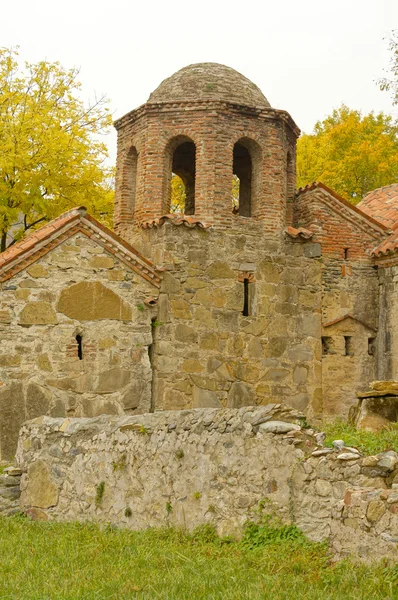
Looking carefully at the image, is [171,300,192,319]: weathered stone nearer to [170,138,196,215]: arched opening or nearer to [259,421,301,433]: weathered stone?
[170,138,196,215]: arched opening

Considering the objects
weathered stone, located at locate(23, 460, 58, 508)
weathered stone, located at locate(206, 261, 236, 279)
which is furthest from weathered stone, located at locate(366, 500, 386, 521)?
weathered stone, located at locate(206, 261, 236, 279)

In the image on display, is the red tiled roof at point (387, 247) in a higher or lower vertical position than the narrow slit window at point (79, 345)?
higher

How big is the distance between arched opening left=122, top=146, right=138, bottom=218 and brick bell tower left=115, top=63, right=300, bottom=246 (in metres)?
0.02

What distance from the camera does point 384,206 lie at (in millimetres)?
16109

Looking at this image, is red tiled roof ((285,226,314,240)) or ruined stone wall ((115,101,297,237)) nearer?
ruined stone wall ((115,101,297,237))

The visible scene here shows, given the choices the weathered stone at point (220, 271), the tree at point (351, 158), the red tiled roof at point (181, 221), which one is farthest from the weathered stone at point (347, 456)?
the tree at point (351, 158)

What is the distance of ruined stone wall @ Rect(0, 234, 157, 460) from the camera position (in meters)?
11.7

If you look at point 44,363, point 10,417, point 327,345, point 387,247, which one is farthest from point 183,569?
point 387,247

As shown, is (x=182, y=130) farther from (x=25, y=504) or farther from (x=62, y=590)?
(x=62, y=590)

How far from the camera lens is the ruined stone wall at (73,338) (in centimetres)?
1171

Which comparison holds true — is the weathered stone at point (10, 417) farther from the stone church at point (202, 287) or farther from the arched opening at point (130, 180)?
the arched opening at point (130, 180)

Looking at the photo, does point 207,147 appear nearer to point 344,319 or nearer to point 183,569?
point 344,319

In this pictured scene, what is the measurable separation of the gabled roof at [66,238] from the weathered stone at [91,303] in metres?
0.61

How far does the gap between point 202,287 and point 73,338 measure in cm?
240
